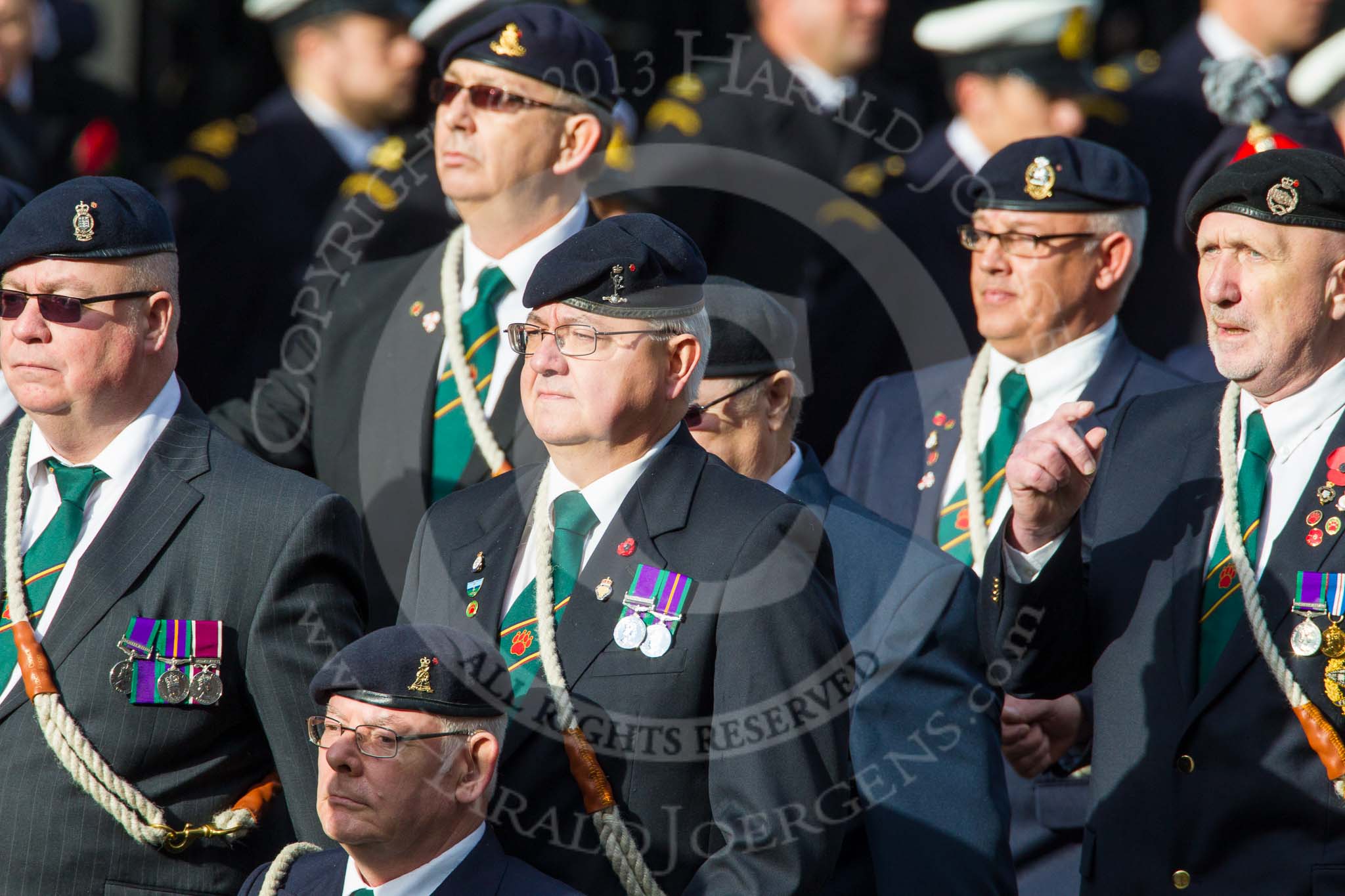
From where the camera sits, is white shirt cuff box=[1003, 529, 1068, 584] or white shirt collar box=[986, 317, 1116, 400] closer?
white shirt cuff box=[1003, 529, 1068, 584]

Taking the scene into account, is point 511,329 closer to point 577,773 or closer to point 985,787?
point 577,773

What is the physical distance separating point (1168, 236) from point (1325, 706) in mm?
3232

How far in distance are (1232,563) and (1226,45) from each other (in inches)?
140

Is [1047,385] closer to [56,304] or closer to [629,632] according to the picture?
[629,632]

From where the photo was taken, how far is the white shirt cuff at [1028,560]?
4.13 metres

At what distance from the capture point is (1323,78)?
22.4 feet

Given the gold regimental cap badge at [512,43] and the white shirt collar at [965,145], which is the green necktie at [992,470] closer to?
the white shirt collar at [965,145]

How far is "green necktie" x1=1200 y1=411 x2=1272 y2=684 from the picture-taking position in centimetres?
418

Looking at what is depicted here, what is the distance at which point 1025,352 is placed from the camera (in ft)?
18.8

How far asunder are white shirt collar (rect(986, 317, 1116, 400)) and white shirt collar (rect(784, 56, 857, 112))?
1.68 meters

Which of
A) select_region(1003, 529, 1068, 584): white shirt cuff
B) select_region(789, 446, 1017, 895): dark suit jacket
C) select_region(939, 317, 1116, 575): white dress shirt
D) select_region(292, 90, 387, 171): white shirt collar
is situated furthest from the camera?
select_region(292, 90, 387, 171): white shirt collar

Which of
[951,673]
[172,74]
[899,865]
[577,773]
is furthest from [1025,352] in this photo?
[172,74]

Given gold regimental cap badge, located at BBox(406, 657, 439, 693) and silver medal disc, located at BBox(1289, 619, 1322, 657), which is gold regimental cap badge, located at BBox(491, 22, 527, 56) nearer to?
gold regimental cap badge, located at BBox(406, 657, 439, 693)

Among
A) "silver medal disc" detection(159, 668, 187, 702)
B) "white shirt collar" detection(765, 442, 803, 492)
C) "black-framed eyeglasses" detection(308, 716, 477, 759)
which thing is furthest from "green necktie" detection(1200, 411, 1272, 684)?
"silver medal disc" detection(159, 668, 187, 702)
